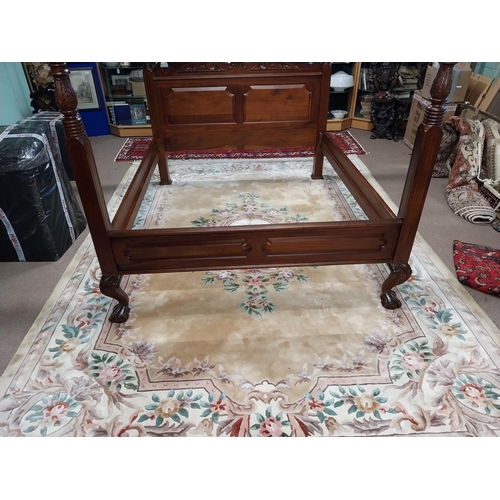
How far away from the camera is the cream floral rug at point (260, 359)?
4.15 ft

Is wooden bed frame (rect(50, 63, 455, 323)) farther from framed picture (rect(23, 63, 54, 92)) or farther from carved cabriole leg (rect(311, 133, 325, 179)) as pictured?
framed picture (rect(23, 63, 54, 92))

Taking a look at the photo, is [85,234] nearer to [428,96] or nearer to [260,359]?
[260,359]

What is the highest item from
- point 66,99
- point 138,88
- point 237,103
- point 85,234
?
point 66,99

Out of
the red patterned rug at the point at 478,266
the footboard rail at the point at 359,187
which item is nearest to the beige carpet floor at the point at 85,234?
the red patterned rug at the point at 478,266

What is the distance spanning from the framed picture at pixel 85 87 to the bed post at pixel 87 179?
2840 millimetres

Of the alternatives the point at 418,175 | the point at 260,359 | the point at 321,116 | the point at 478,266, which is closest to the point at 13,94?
the point at 321,116

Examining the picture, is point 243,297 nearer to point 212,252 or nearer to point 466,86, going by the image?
point 212,252

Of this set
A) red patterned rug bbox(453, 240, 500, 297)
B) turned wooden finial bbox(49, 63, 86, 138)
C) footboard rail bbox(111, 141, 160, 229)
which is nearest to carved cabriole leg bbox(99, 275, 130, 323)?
footboard rail bbox(111, 141, 160, 229)

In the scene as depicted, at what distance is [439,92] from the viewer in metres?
1.22

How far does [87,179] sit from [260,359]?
923mm

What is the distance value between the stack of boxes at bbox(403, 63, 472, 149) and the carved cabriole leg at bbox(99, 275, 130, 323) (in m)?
2.65

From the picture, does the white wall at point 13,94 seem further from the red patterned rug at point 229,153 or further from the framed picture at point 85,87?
the red patterned rug at point 229,153

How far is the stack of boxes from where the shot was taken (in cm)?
311

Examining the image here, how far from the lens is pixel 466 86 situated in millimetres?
3160
